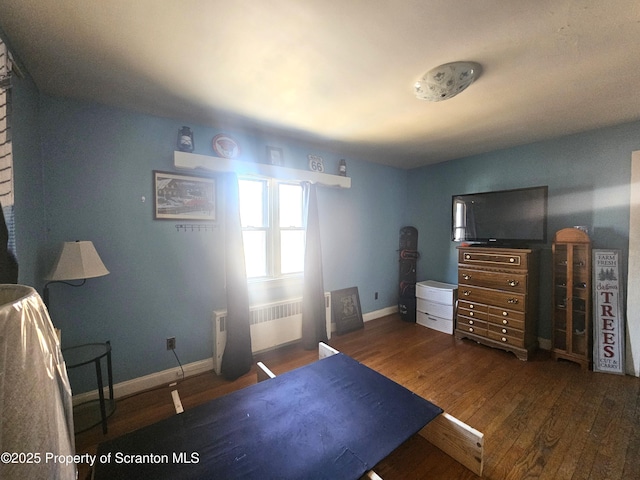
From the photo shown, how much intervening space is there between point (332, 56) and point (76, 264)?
2115mm

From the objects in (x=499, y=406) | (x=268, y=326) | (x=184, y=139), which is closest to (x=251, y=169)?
(x=184, y=139)

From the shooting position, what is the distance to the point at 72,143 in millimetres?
1906

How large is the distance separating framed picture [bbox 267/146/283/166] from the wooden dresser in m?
2.45

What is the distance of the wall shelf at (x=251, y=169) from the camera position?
2.22 metres

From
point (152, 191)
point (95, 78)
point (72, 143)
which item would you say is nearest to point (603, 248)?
point (152, 191)

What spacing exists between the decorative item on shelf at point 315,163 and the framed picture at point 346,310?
1636 mm

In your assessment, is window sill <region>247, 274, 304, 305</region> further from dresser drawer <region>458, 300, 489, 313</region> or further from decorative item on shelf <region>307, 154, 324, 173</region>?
dresser drawer <region>458, 300, 489, 313</region>

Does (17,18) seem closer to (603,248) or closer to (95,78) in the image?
(95,78)

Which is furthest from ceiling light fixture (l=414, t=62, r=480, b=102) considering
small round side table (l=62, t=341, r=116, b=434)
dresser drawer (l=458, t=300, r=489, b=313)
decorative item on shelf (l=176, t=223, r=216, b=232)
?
small round side table (l=62, t=341, r=116, b=434)

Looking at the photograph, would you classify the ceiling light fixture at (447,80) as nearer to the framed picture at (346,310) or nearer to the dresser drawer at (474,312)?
the dresser drawer at (474,312)

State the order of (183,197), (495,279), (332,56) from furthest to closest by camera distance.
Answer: (495,279), (183,197), (332,56)

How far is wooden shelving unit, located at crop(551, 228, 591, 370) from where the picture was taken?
8.02 ft

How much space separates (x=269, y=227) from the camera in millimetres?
2941

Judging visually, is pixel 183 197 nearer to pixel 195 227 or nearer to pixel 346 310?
pixel 195 227
